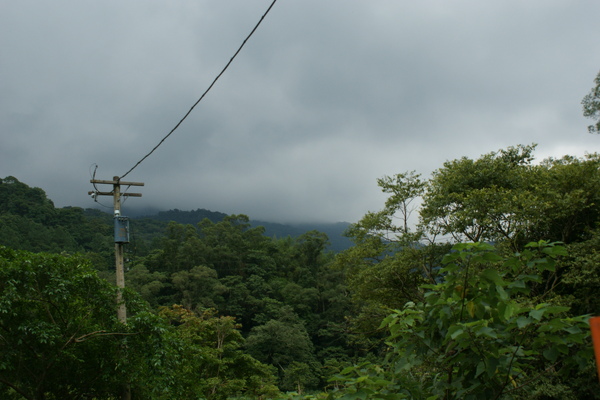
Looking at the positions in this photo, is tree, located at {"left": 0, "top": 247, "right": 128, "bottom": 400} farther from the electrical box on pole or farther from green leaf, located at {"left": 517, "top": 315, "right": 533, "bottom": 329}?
green leaf, located at {"left": 517, "top": 315, "right": 533, "bottom": 329}

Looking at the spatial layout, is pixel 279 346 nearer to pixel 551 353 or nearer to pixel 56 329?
pixel 56 329

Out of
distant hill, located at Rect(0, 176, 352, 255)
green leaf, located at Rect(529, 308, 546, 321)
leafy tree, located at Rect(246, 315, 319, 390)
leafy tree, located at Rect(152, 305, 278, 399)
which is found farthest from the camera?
distant hill, located at Rect(0, 176, 352, 255)

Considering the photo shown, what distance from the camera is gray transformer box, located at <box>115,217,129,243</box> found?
10.2 metres

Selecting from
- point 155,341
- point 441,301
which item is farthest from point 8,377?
point 441,301

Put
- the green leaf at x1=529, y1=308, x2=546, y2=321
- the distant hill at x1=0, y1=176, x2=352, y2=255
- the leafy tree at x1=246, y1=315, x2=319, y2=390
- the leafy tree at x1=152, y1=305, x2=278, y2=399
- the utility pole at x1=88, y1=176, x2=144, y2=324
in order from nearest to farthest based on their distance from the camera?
the green leaf at x1=529, y1=308, x2=546, y2=321
the utility pole at x1=88, y1=176, x2=144, y2=324
the leafy tree at x1=152, y1=305, x2=278, y2=399
the leafy tree at x1=246, y1=315, x2=319, y2=390
the distant hill at x1=0, y1=176, x2=352, y2=255

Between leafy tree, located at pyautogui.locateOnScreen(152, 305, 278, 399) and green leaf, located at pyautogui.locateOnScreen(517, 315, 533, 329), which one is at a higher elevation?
green leaf, located at pyautogui.locateOnScreen(517, 315, 533, 329)

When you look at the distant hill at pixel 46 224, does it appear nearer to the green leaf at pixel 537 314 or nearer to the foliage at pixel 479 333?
the foliage at pixel 479 333

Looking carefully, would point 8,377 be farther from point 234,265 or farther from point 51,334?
point 234,265

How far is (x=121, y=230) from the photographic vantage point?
10.3m

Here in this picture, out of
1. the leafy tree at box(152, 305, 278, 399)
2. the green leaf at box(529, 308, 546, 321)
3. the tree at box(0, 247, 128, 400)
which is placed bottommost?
the leafy tree at box(152, 305, 278, 399)

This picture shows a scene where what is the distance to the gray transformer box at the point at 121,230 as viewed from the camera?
10234 mm

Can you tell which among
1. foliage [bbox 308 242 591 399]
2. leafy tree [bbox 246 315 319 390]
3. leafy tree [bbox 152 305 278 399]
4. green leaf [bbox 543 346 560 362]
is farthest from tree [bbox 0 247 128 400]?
leafy tree [bbox 246 315 319 390]

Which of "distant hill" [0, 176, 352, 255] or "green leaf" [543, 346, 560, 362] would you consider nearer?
"green leaf" [543, 346, 560, 362]

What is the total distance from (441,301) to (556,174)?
1188 cm
